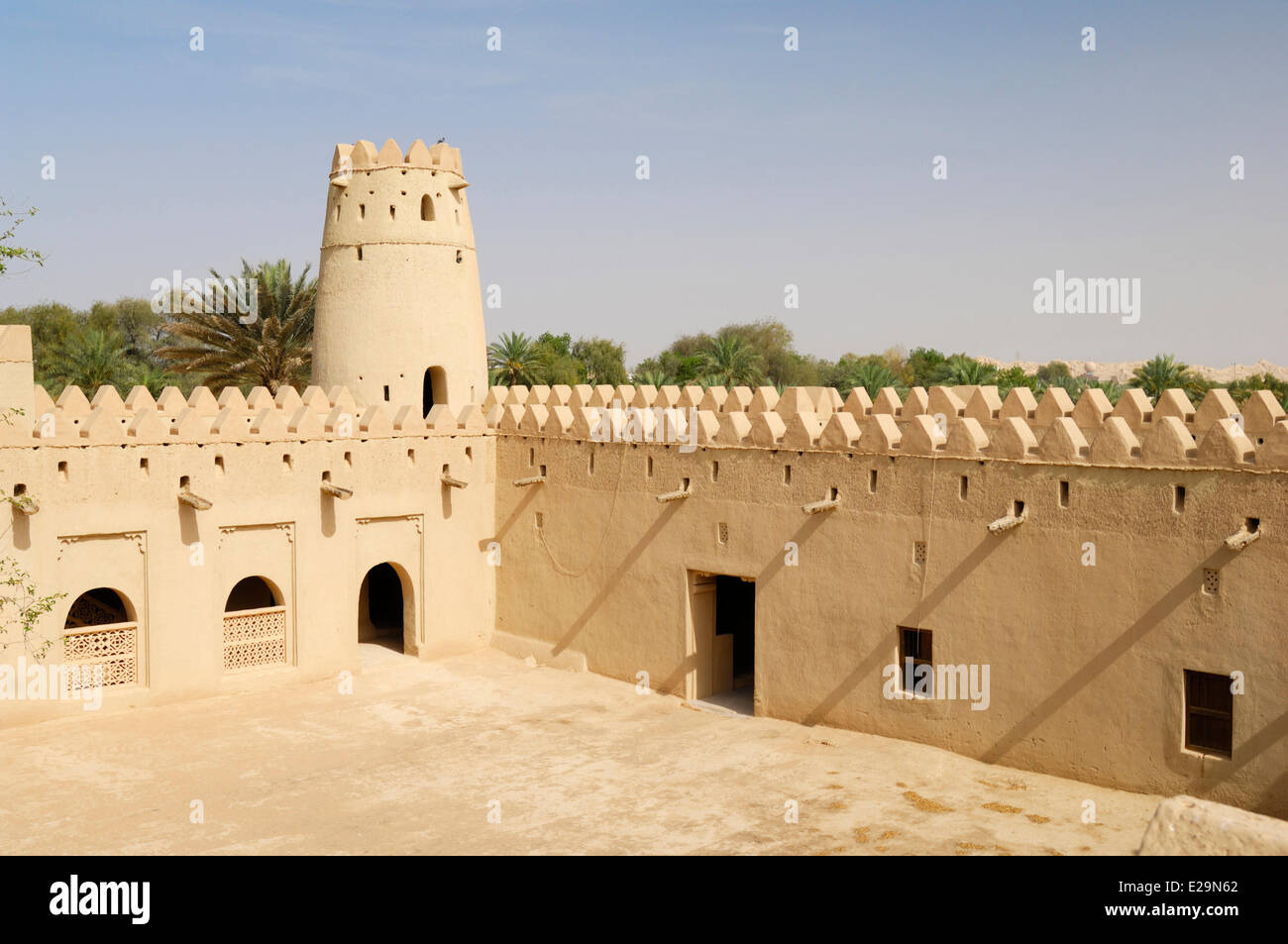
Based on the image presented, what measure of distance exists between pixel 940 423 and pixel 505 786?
6746 millimetres

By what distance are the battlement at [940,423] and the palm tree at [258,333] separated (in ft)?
27.8

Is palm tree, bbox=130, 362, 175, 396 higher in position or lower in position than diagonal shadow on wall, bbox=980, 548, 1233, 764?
higher

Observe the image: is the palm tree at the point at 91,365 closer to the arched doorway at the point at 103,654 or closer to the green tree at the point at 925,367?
the arched doorway at the point at 103,654

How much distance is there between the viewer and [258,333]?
25375 mm

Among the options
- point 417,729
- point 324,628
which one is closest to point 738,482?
point 417,729

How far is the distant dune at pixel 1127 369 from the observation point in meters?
70.6

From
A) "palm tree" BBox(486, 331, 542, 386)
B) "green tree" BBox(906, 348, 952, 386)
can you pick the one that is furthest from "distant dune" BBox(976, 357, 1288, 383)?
"palm tree" BBox(486, 331, 542, 386)

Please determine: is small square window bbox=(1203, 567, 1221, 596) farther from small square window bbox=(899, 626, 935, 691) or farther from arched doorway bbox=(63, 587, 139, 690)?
arched doorway bbox=(63, 587, 139, 690)

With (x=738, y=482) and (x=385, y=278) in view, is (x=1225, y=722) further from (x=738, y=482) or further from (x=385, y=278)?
(x=385, y=278)

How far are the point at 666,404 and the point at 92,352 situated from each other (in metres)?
18.9

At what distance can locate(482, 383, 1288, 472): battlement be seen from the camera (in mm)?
10820

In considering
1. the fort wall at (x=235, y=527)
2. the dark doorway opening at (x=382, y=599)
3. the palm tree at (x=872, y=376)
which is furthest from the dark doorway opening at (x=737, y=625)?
the palm tree at (x=872, y=376)

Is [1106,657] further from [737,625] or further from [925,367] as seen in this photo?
[925,367]

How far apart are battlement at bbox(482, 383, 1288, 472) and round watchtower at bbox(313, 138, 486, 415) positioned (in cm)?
137
